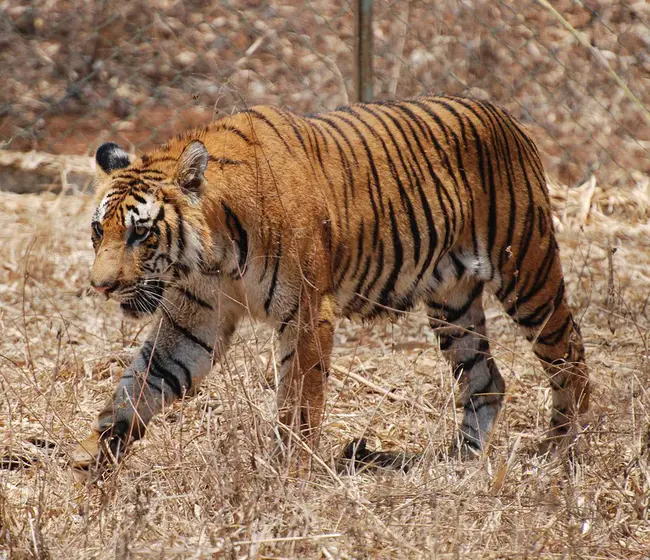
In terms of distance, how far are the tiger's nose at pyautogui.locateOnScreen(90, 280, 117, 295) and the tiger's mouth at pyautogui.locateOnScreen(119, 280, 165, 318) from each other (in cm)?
7

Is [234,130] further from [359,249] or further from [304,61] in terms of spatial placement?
[304,61]

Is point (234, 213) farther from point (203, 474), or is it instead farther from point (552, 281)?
point (552, 281)

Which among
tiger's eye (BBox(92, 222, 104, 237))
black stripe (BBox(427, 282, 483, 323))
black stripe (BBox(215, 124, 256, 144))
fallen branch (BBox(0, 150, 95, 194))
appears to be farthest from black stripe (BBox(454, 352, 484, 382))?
fallen branch (BBox(0, 150, 95, 194))

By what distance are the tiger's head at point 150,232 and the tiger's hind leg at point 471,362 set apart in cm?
136

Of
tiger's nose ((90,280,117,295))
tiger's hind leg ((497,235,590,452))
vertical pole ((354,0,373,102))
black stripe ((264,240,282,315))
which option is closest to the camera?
tiger's nose ((90,280,117,295))

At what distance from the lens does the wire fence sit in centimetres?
852

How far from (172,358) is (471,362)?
4.81ft

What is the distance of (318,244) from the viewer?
374 centimetres

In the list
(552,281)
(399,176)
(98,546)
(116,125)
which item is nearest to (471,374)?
(552,281)

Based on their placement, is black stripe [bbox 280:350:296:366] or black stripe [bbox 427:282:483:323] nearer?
black stripe [bbox 280:350:296:366]

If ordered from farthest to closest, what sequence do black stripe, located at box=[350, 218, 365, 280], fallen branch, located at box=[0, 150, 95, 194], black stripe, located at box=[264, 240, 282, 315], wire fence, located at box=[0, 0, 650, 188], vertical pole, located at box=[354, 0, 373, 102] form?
wire fence, located at box=[0, 0, 650, 188] < fallen branch, located at box=[0, 150, 95, 194] < vertical pole, located at box=[354, 0, 373, 102] < black stripe, located at box=[350, 218, 365, 280] < black stripe, located at box=[264, 240, 282, 315]

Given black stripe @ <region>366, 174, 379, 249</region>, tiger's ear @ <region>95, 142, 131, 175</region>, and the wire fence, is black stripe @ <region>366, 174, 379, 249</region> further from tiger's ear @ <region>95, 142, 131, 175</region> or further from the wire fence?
the wire fence

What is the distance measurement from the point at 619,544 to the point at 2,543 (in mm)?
1824

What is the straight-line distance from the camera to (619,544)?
3111 mm
